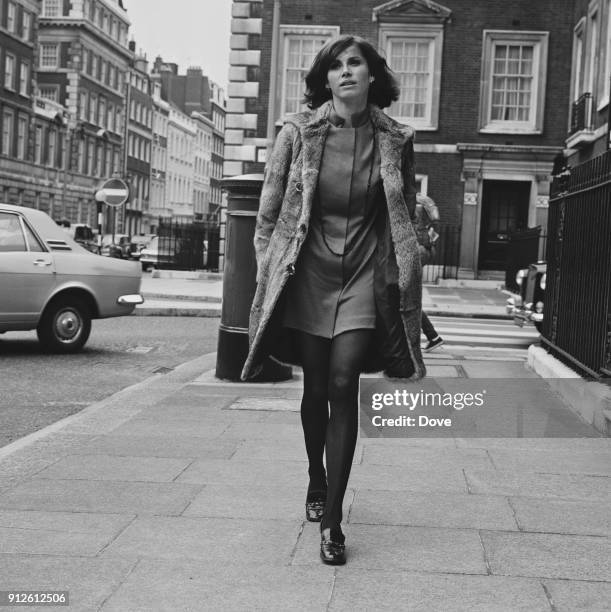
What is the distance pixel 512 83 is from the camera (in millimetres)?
28453

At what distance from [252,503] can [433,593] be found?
130 cm

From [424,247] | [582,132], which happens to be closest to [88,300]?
[424,247]

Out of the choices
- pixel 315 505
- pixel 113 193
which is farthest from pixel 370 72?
pixel 113 193

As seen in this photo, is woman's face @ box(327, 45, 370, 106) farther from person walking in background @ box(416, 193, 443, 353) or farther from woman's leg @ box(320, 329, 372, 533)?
person walking in background @ box(416, 193, 443, 353)

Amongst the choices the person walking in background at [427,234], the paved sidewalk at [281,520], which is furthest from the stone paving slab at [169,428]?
the person walking in background at [427,234]

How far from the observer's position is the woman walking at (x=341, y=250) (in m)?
4.01

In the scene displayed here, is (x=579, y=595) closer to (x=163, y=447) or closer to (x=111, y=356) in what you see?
(x=163, y=447)

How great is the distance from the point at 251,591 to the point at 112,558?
0.58 meters

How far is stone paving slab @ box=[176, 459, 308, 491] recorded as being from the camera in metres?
4.90

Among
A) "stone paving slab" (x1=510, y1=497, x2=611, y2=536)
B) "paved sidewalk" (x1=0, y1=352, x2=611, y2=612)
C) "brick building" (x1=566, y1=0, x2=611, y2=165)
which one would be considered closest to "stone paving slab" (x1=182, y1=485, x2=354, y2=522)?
"paved sidewalk" (x1=0, y1=352, x2=611, y2=612)

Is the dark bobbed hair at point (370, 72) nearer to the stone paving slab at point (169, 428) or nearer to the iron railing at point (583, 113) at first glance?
the stone paving slab at point (169, 428)

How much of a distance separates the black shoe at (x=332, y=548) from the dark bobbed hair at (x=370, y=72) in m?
1.70

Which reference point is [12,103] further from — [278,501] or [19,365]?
[278,501]

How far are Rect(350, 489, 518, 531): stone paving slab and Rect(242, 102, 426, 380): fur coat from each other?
604mm
